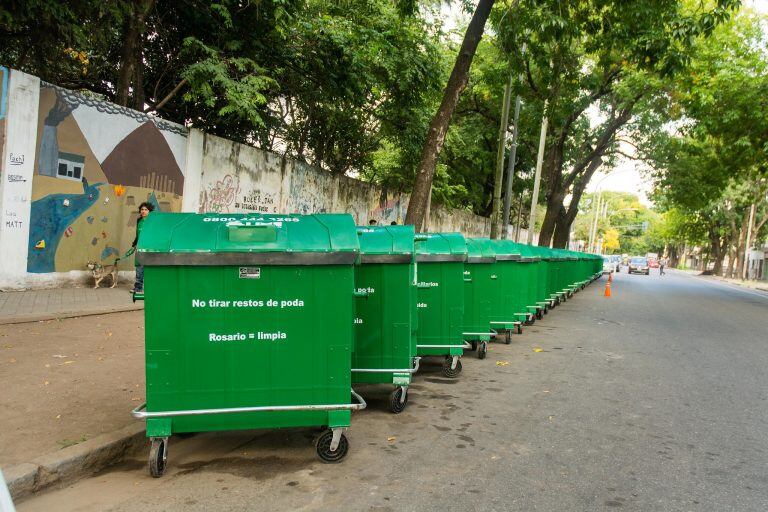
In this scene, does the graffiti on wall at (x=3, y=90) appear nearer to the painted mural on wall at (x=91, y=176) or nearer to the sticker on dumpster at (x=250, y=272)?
the painted mural on wall at (x=91, y=176)

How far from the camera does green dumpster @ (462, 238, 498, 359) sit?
7823 millimetres

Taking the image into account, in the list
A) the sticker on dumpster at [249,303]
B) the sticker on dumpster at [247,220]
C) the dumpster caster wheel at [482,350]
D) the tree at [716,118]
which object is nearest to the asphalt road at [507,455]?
the dumpster caster wheel at [482,350]

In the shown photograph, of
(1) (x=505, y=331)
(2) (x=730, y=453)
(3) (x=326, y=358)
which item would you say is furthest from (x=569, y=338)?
(3) (x=326, y=358)

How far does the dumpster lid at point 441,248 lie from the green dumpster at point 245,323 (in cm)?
266

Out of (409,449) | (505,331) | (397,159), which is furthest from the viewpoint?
(397,159)

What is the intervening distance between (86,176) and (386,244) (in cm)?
742

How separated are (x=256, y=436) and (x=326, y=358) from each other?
3.89 ft

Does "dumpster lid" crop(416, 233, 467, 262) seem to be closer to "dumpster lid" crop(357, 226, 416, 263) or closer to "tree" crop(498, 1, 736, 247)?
"dumpster lid" crop(357, 226, 416, 263)

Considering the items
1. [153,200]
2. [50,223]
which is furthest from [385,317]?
[153,200]

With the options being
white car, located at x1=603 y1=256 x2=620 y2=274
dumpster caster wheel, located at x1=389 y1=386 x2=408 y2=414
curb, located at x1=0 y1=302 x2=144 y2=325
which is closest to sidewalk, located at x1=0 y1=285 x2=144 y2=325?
curb, located at x1=0 y1=302 x2=144 y2=325

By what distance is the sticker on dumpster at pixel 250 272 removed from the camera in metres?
3.88

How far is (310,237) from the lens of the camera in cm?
398

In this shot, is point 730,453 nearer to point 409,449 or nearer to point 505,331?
point 409,449

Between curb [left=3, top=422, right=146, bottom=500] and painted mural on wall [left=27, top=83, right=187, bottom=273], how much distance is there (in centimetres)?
674
